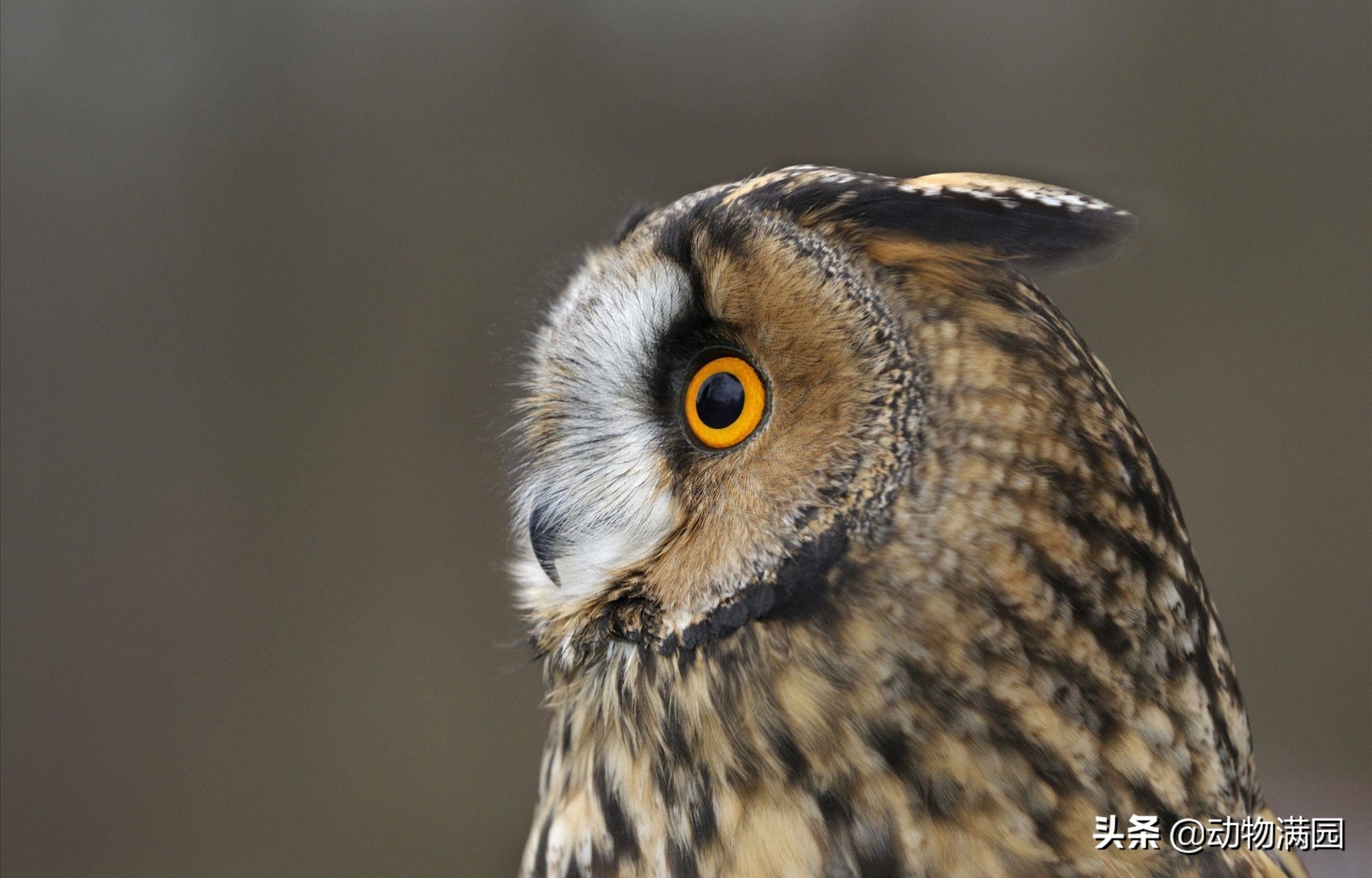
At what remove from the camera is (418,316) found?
3.33 meters

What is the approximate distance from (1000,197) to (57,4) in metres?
3.53

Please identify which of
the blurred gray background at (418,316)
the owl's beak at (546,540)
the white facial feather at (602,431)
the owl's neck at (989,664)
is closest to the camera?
the owl's neck at (989,664)

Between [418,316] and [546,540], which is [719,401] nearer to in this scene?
[546,540]

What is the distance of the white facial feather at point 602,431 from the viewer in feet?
2.83

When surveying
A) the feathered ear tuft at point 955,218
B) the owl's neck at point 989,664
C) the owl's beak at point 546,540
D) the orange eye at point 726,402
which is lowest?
the owl's neck at point 989,664

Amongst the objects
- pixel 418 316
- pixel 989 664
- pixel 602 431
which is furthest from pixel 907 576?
pixel 418 316

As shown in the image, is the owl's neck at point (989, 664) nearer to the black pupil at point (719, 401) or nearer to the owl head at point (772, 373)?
the owl head at point (772, 373)

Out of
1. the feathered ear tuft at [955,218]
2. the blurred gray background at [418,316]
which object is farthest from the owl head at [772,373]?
the blurred gray background at [418,316]

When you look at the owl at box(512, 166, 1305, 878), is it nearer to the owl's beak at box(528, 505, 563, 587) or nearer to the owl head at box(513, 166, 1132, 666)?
the owl head at box(513, 166, 1132, 666)

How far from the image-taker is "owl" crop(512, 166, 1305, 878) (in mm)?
716

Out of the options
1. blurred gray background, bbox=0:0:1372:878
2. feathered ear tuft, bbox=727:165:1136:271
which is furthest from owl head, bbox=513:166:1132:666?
blurred gray background, bbox=0:0:1372:878

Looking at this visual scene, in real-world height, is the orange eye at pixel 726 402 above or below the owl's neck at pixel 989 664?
above

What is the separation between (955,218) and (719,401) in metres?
0.24

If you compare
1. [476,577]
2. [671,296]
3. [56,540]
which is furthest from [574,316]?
[56,540]
